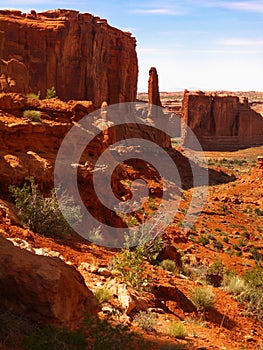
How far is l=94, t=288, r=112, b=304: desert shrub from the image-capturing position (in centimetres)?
759

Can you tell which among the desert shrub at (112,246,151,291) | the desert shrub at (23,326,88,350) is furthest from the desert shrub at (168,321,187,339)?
the desert shrub at (23,326,88,350)

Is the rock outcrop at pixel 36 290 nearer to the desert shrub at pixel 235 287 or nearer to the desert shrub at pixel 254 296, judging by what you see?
the desert shrub at pixel 254 296

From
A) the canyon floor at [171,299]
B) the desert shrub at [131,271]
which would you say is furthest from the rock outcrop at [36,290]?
the desert shrub at [131,271]

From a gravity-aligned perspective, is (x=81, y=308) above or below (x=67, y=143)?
below

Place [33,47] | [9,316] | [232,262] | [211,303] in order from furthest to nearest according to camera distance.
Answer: [33,47] < [232,262] < [211,303] < [9,316]

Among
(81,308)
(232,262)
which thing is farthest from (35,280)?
(232,262)

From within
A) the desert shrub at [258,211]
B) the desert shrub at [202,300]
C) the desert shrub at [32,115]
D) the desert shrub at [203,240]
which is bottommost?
the desert shrub at [258,211]

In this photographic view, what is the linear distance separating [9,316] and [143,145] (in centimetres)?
4018

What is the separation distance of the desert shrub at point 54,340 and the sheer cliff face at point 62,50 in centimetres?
3850

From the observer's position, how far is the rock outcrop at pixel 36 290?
5727 millimetres

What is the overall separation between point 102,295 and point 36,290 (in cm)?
210

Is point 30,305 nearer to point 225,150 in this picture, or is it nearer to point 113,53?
point 113,53

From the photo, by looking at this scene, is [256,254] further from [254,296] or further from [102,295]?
[102,295]

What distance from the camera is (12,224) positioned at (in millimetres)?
10664
